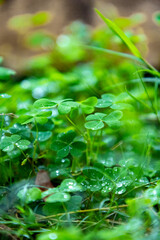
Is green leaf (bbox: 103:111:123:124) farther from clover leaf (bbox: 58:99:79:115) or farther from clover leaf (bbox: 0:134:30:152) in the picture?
clover leaf (bbox: 0:134:30:152)

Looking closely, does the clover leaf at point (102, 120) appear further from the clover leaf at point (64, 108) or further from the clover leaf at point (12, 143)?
the clover leaf at point (12, 143)

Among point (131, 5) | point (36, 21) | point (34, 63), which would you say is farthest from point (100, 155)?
point (131, 5)

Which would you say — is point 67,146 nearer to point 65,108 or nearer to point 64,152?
point 64,152

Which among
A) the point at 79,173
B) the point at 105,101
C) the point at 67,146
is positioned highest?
the point at 105,101

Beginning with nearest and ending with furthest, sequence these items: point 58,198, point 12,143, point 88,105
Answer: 1. point 58,198
2. point 12,143
3. point 88,105

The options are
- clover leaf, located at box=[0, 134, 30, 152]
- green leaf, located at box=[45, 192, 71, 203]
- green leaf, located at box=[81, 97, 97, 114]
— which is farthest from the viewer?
green leaf, located at box=[81, 97, 97, 114]

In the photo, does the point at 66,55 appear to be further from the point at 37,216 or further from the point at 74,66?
the point at 37,216

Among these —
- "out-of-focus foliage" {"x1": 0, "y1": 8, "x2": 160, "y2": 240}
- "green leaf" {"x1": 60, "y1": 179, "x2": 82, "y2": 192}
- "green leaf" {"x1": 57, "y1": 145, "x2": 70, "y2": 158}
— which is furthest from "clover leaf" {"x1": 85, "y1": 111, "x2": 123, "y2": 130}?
"green leaf" {"x1": 60, "y1": 179, "x2": 82, "y2": 192}

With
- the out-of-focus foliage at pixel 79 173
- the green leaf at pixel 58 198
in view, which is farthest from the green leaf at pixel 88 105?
the green leaf at pixel 58 198

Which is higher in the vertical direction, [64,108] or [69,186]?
[64,108]

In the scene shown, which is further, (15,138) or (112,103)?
(112,103)

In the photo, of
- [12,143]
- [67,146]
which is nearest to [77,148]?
[67,146]
